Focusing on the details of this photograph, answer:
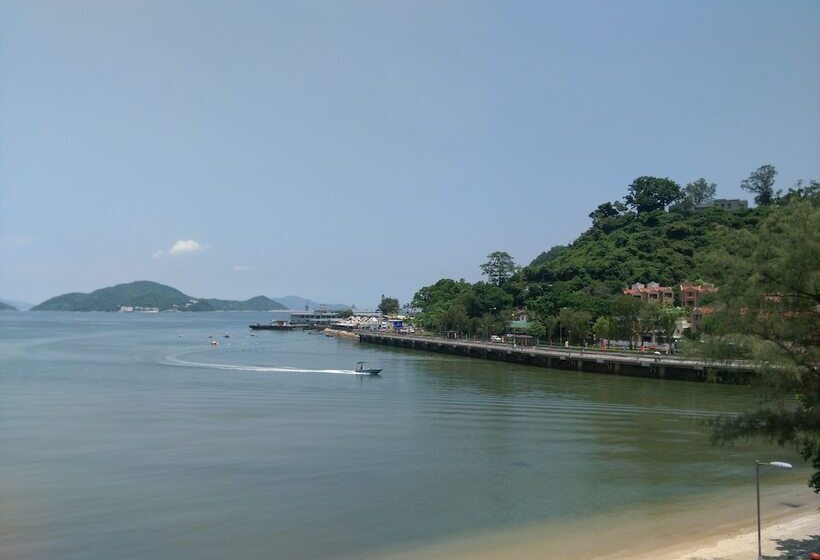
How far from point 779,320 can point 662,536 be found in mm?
6869

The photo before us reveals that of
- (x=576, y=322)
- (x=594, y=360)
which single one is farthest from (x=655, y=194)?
(x=594, y=360)

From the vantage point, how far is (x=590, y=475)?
76.3 ft

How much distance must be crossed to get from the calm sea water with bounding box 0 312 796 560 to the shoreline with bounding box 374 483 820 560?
0.94m

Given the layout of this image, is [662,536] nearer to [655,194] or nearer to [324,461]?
[324,461]

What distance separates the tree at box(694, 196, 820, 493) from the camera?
1309cm

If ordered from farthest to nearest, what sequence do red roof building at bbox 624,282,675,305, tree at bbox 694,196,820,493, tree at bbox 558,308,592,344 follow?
red roof building at bbox 624,282,675,305, tree at bbox 558,308,592,344, tree at bbox 694,196,820,493

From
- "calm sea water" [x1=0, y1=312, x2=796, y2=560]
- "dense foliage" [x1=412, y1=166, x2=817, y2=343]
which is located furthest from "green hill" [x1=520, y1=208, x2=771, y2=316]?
"calm sea water" [x1=0, y1=312, x2=796, y2=560]

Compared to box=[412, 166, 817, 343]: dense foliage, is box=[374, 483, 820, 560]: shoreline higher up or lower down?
lower down

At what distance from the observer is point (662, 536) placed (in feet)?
55.7

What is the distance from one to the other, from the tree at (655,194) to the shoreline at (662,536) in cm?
12877

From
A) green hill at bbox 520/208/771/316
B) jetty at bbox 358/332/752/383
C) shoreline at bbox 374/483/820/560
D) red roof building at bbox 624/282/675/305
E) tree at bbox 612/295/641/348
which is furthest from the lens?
green hill at bbox 520/208/771/316

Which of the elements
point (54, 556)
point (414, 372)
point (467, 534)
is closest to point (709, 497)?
point (467, 534)

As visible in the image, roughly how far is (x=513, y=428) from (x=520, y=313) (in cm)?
7416

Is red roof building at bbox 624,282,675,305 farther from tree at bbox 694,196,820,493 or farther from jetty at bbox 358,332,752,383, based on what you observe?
tree at bbox 694,196,820,493
